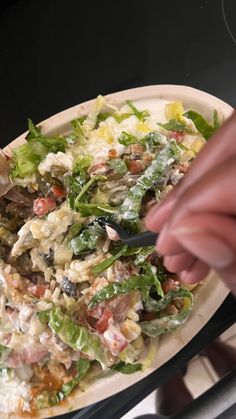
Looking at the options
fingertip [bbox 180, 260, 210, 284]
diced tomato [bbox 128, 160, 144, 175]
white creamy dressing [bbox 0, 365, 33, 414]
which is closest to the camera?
fingertip [bbox 180, 260, 210, 284]

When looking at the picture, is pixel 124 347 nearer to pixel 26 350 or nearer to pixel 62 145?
pixel 26 350

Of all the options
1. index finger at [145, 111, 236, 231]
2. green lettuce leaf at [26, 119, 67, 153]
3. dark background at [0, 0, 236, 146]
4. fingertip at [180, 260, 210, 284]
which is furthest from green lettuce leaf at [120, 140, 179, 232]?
index finger at [145, 111, 236, 231]

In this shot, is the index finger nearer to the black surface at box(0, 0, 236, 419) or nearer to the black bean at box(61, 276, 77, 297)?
the black bean at box(61, 276, 77, 297)

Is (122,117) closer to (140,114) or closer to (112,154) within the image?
(140,114)

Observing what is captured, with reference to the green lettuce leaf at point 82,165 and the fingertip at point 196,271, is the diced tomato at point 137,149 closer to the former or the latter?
the green lettuce leaf at point 82,165

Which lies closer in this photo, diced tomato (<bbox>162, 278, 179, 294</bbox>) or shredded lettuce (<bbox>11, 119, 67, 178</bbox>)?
diced tomato (<bbox>162, 278, 179, 294</bbox>)

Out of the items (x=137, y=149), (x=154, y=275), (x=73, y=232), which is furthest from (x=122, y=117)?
(x=154, y=275)

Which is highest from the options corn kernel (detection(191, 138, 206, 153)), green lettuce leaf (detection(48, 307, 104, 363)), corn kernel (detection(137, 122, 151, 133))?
corn kernel (detection(191, 138, 206, 153))

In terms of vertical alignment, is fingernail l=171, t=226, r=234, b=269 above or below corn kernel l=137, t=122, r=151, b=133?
above
